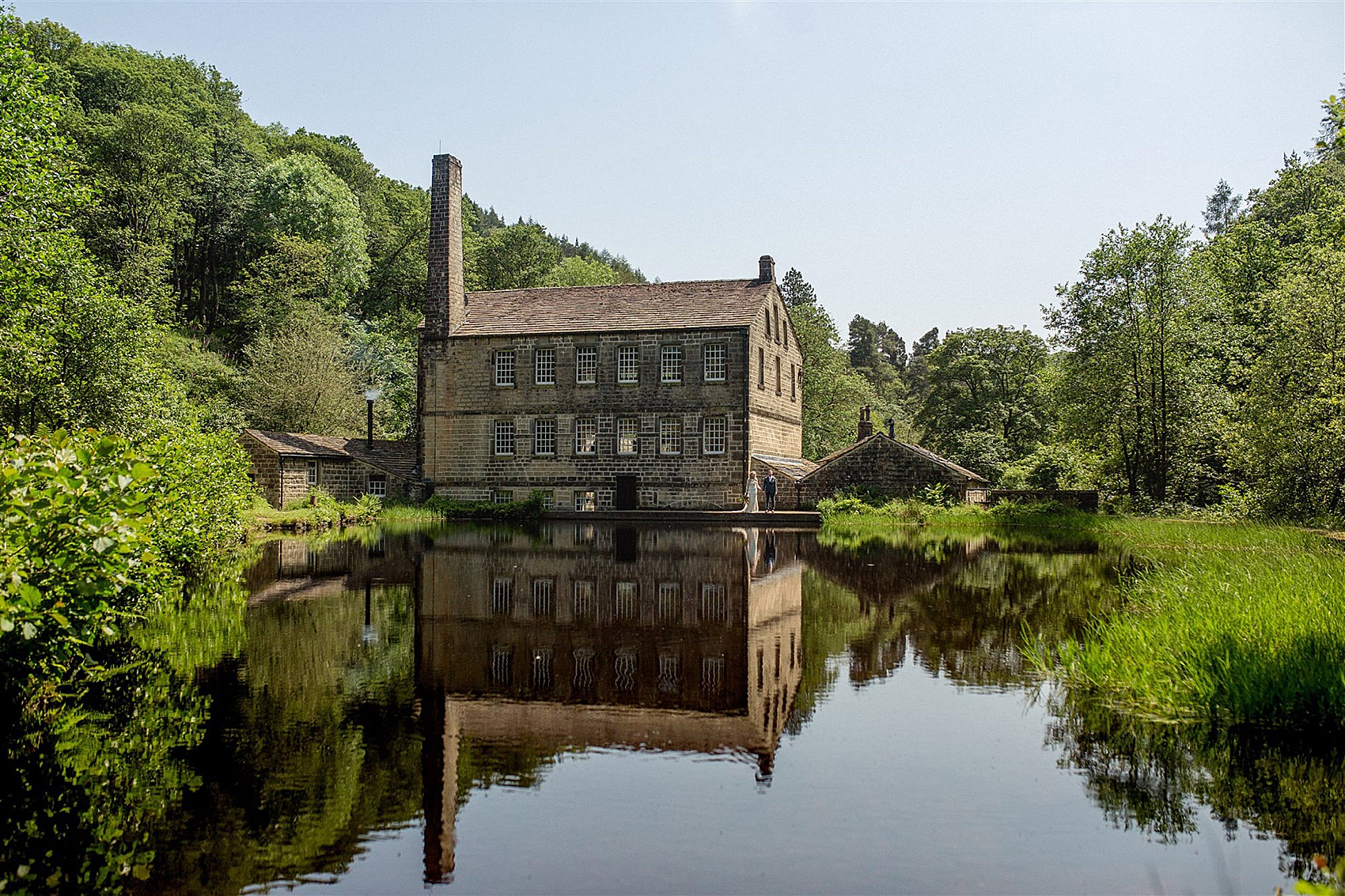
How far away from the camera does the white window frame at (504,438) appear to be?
3953cm

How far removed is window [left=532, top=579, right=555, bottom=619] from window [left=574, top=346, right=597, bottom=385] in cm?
2336

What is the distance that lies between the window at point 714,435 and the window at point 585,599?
21460 mm

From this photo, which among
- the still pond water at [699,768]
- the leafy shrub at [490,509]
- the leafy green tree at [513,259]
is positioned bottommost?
the still pond water at [699,768]

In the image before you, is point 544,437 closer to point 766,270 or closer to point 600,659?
point 766,270

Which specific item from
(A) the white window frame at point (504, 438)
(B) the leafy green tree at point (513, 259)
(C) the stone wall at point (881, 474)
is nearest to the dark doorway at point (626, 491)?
(A) the white window frame at point (504, 438)

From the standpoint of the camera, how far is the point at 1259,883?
468 cm

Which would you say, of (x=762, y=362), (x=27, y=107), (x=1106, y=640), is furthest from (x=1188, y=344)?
(x=27, y=107)

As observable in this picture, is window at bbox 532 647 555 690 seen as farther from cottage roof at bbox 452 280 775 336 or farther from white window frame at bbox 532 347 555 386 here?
white window frame at bbox 532 347 555 386

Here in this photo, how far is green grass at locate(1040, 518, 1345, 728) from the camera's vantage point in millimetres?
7184

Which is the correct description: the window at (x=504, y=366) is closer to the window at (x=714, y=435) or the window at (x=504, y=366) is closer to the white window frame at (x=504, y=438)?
the white window frame at (x=504, y=438)

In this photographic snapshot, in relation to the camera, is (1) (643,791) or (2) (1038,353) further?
(2) (1038,353)

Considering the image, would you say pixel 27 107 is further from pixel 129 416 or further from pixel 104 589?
pixel 104 589

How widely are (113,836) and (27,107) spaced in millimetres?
20019

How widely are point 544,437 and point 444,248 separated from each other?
9.32m
